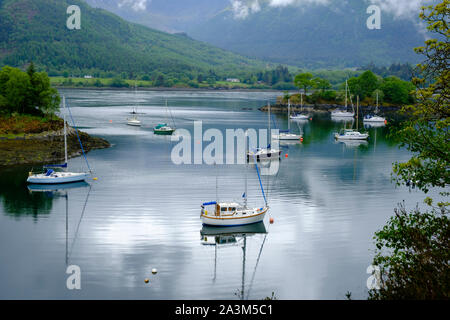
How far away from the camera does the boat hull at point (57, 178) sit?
4262cm

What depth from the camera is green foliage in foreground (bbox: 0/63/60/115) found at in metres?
59.7

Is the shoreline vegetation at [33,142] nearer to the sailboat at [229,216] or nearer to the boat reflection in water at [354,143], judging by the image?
the sailboat at [229,216]

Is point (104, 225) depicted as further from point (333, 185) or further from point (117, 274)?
point (333, 185)

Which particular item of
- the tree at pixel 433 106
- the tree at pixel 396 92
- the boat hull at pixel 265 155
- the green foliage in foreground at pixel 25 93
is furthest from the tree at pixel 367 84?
the tree at pixel 433 106

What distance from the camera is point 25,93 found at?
199 ft

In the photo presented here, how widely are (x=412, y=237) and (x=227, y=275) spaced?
11.6m

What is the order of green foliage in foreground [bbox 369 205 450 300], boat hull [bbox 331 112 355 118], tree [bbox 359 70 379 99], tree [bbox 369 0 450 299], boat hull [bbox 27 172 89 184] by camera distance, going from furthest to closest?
1. tree [bbox 359 70 379 99]
2. boat hull [bbox 331 112 355 118]
3. boat hull [bbox 27 172 89 184]
4. tree [bbox 369 0 450 299]
5. green foliage in foreground [bbox 369 205 450 300]

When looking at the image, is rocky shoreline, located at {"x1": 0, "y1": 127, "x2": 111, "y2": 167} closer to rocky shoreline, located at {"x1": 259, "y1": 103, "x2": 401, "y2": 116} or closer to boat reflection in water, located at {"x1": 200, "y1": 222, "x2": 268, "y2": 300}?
boat reflection in water, located at {"x1": 200, "y1": 222, "x2": 268, "y2": 300}

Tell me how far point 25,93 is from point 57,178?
2288 centimetres

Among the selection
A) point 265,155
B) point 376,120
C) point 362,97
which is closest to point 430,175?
point 265,155

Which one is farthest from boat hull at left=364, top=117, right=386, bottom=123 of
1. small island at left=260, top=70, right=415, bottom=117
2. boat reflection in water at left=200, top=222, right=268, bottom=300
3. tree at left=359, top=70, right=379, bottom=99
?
boat reflection in water at left=200, top=222, right=268, bottom=300

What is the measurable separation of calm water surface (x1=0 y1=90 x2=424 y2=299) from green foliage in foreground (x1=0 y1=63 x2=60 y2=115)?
42.8 ft
